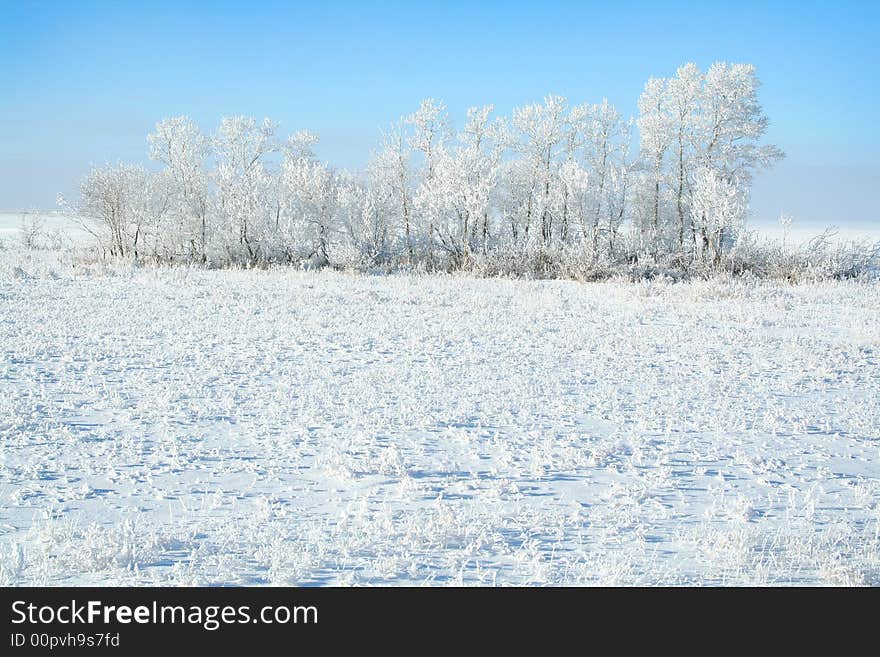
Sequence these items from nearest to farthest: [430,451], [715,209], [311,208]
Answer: [430,451] → [715,209] → [311,208]

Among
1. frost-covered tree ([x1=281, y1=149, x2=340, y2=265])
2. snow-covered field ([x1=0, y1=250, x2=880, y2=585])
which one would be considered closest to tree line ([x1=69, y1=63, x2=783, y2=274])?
frost-covered tree ([x1=281, y1=149, x2=340, y2=265])

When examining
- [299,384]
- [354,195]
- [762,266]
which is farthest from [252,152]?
[299,384]

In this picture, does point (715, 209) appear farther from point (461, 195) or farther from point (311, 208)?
point (311, 208)

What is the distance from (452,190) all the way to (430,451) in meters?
23.1

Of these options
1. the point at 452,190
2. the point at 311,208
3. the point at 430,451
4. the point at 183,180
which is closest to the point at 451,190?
the point at 452,190

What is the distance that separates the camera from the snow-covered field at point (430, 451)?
3.71 m

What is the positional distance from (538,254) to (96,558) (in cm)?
2483

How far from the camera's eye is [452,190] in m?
27.5

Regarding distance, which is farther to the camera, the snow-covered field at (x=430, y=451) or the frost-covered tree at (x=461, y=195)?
the frost-covered tree at (x=461, y=195)

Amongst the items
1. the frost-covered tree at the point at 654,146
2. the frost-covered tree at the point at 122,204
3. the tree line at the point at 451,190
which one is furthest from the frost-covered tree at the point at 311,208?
the frost-covered tree at the point at 654,146

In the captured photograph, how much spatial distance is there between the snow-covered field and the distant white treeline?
17453 mm

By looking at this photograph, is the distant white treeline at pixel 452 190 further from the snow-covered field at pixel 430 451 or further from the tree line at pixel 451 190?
the snow-covered field at pixel 430 451

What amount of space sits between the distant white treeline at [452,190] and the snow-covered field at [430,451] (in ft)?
57.3

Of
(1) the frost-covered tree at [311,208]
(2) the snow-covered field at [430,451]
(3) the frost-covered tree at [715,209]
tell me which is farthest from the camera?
(1) the frost-covered tree at [311,208]
